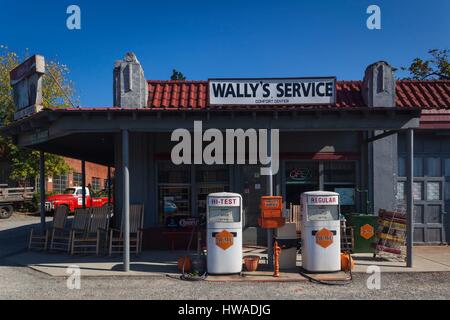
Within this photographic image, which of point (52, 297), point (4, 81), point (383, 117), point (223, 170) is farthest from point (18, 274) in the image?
point (4, 81)

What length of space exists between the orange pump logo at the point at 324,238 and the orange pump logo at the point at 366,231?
110 inches

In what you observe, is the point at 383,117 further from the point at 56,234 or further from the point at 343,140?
the point at 56,234

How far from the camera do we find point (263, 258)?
9961 millimetres

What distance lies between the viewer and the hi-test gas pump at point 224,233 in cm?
823

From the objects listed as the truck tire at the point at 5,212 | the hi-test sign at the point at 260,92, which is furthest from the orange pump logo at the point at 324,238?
the truck tire at the point at 5,212

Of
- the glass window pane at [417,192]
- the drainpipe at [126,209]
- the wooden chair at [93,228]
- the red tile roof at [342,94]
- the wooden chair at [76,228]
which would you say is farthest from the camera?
the glass window pane at [417,192]

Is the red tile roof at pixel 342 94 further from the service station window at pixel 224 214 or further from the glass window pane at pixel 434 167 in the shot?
the service station window at pixel 224 214

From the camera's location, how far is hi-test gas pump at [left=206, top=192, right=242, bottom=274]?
8.23 m

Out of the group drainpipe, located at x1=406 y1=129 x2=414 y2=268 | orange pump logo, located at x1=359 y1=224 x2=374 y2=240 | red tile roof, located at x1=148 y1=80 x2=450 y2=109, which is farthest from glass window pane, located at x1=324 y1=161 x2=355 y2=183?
drainpipe, located at x1=406 y1=129 x2=414 y2=268

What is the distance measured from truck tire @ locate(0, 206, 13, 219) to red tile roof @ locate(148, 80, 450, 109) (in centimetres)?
1565

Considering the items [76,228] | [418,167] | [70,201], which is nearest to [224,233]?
[76,228]

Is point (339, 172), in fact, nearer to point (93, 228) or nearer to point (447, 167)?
point (447, 167)

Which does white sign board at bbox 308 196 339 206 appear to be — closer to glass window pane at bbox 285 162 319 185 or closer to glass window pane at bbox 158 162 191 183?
glass window pane at bbox 285 162 319 185

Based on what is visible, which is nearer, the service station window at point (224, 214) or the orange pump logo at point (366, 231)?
the service station window at point (224, 214)
